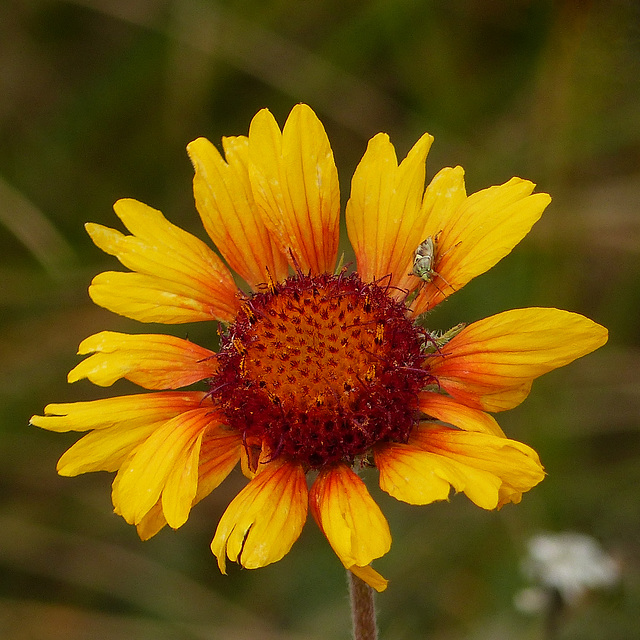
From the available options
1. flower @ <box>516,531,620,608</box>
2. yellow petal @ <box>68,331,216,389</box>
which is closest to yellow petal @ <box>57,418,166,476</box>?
yellow petal @ <box>68,331,216,389</box>

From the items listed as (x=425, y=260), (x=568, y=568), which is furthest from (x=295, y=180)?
(x=568, y=568)

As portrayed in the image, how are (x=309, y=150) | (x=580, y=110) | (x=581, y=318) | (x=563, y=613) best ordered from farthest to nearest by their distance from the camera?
(x=580, y=110) < (x=563, y=613) < (x=309, y=150) < (x=581, y=318)

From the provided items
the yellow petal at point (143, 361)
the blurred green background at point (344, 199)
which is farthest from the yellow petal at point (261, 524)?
the blurred green background at point (344, 199)

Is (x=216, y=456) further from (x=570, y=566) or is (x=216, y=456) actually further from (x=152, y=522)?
(x=570, y=566)

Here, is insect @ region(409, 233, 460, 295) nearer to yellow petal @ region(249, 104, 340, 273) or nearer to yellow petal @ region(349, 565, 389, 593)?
yellow petal @ region(249, 104, 340, 273)

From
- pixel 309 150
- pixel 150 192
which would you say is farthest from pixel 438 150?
pixel 309 150

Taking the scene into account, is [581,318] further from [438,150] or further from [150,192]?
[150,192]

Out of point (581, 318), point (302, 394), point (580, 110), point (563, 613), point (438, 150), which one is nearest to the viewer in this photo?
point (581, 318)
